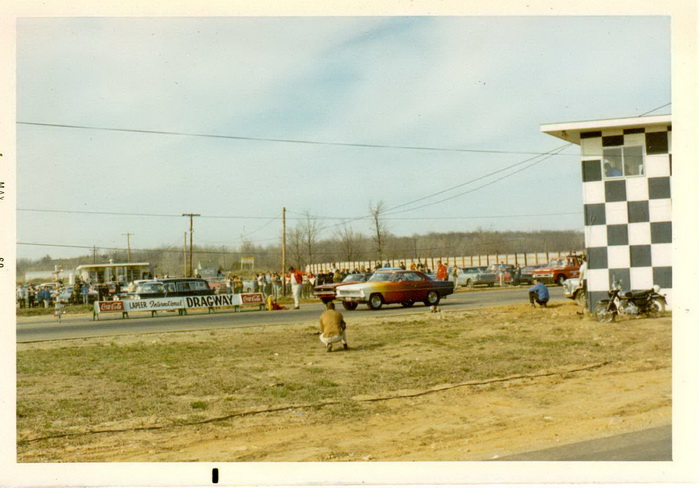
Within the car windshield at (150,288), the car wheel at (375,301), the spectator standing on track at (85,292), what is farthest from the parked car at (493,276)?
the spectator standing on track at (85,292)

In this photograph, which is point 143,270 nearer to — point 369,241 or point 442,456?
point 369,241

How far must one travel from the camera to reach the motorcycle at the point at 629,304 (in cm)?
877

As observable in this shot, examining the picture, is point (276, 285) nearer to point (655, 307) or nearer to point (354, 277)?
point (354, 277)

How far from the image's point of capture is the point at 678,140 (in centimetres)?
444

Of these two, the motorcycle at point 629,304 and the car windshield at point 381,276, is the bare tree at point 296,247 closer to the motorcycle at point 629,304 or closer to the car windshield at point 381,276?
the car windshield at point 381,276

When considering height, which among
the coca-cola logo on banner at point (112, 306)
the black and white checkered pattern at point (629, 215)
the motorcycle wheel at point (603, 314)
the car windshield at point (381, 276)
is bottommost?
the coca-cola logo on banner at point (112, 306)

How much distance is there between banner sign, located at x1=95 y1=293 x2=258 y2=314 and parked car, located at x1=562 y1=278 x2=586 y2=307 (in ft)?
21.0

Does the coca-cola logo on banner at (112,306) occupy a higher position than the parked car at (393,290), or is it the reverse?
the parked car at (393,290)

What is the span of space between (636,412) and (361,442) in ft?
8.10

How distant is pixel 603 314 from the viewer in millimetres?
9141

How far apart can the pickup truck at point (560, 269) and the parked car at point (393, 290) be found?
2.52 meters

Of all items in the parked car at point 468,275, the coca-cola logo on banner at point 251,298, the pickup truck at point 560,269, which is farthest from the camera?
the parked car at point 468,275

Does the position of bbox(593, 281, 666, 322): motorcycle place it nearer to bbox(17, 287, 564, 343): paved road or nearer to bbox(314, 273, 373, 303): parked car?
A: bbox(314, 273, 373, 303): parked car

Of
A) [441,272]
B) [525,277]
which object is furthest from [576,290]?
[525,277]
